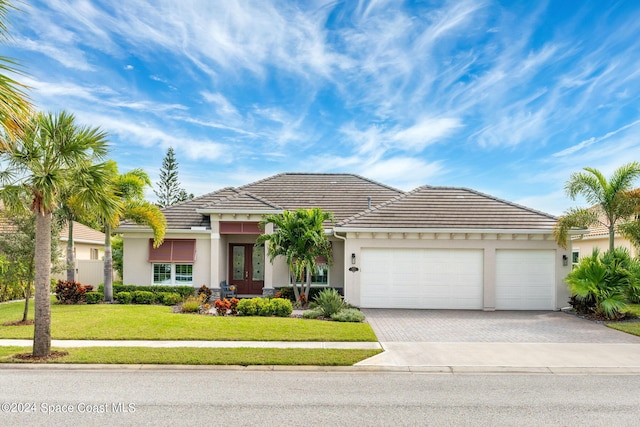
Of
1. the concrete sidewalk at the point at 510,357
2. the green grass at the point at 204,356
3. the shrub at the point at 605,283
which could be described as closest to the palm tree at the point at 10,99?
the green grass at the point at 204,356

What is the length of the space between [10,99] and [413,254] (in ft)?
45.0

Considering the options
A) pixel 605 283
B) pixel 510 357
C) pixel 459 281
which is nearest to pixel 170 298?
pixel 459 281

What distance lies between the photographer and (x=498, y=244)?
52.1ft

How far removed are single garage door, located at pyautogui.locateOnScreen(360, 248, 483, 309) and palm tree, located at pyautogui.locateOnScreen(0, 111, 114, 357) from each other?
1035 centimetres

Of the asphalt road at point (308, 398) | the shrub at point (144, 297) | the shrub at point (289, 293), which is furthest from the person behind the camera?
the shrub at point (289, 293)

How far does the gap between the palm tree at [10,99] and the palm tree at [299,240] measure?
10.8 metres

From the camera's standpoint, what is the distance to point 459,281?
16.0 meters

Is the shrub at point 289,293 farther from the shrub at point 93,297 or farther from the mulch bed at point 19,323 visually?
the mulch bed at point 19,323

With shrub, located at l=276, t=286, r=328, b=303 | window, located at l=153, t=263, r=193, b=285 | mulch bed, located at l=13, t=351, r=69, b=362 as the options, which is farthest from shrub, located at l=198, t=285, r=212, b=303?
mulch bed, located at l=13, t=351, r=69, b=362

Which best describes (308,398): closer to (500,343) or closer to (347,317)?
(500,343)

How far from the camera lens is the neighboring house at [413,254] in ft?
52.1

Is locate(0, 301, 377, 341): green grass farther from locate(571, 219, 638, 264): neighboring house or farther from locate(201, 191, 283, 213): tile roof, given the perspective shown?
locate(571, 219, 638, 264): neighboring house

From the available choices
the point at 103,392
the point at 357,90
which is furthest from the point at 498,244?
the point at 103,392

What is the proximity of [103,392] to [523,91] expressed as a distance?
1786 cm
